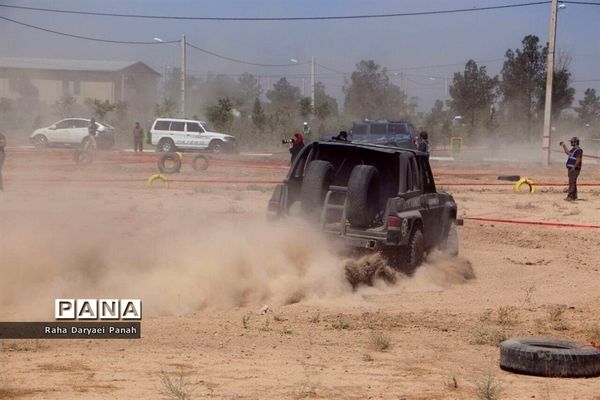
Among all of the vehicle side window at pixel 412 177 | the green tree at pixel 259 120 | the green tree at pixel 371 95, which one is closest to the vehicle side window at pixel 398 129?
the green tree at pixel 259 120

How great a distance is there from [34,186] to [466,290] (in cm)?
1421

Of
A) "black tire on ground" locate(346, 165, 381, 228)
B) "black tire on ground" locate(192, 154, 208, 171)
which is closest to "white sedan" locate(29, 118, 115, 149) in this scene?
"black tire on ground" locate(192, 154, 208, 171)

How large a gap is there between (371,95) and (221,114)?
2456 centimetres

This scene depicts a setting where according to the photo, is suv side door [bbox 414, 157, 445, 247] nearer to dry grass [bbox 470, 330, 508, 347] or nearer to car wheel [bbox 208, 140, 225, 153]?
dry grass [bbox 470, 330, 508, 347]

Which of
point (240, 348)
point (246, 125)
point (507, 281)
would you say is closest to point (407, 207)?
point (507, 281)

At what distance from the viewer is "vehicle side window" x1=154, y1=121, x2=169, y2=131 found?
45.8 meters

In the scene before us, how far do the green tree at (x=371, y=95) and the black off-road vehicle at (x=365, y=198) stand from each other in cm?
6437

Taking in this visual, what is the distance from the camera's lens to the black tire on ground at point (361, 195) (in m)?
11.2

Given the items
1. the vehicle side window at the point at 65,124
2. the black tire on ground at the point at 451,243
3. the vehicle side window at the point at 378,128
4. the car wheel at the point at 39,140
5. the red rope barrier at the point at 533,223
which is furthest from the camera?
the vehicle side window at the point at 65,124

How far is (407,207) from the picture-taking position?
11758 mm

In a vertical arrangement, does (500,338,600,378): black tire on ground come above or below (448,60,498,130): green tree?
below

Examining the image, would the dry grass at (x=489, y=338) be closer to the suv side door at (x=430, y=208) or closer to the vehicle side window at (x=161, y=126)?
the suv side door at (x=430, y=208)

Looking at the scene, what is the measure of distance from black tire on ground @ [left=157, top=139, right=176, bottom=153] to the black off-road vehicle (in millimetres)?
33731

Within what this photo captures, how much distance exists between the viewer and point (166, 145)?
45719 millimetres
